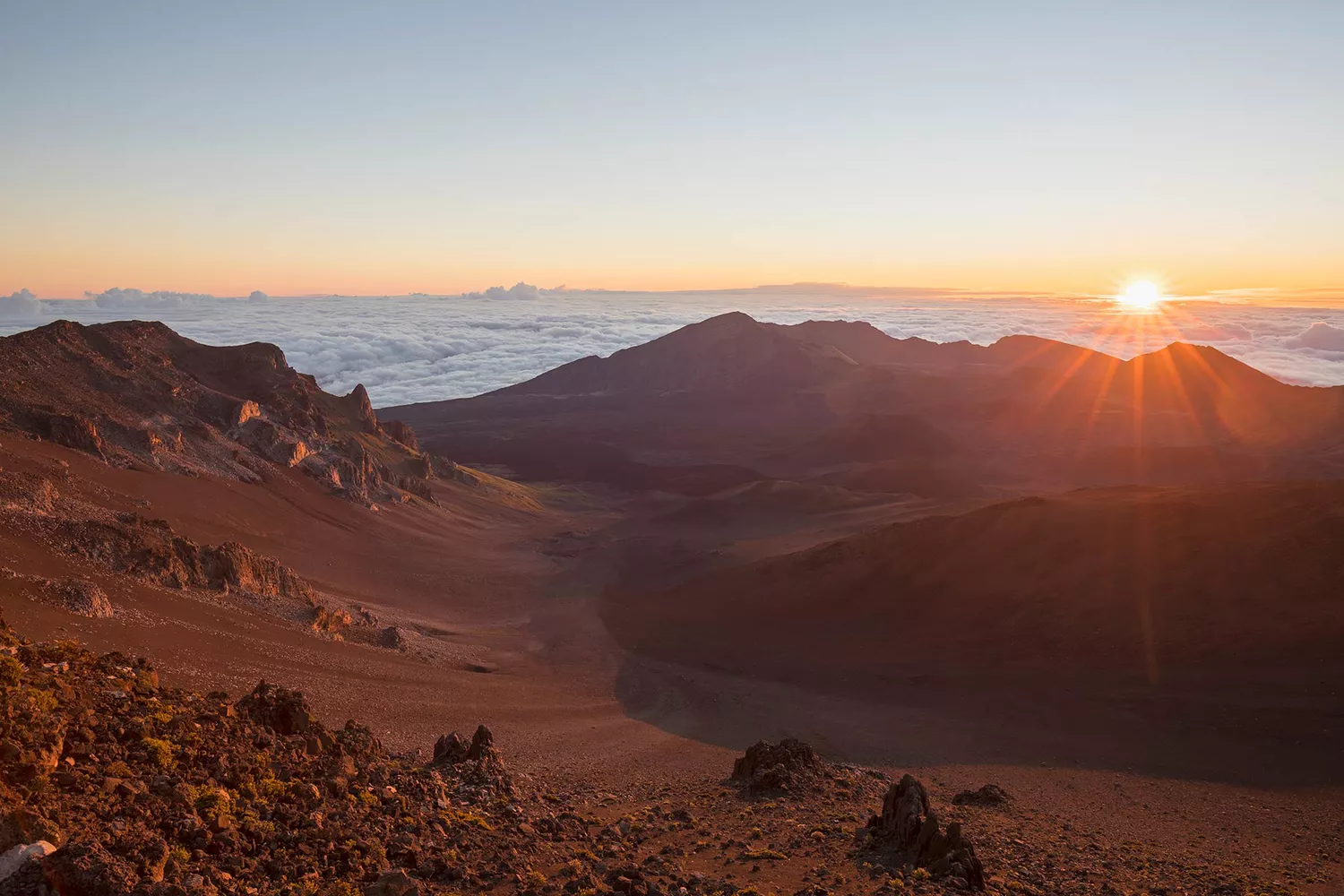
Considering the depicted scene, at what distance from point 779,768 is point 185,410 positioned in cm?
3728

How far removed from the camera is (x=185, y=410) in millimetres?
42312

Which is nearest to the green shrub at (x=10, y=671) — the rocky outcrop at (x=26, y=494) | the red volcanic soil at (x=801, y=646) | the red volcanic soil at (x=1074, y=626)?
the red volcanic soil at (x=801, y=646)

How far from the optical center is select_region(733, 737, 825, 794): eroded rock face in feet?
55.8

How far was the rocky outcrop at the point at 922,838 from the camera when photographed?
12.4 meters

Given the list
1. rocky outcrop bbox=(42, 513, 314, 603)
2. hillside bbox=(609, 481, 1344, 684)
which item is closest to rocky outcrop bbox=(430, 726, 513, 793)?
rocky outcrop bbox=(42, 513, 314, 603)

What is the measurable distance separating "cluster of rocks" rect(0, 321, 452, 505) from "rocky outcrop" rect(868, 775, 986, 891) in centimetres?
3306

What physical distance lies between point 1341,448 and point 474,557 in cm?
7553

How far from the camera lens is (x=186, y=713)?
10617 mm

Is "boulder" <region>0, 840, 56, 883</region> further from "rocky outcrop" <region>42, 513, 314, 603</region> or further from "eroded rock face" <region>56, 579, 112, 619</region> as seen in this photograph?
"rocky outcrop" <region>42, 513, 314, 603</region>

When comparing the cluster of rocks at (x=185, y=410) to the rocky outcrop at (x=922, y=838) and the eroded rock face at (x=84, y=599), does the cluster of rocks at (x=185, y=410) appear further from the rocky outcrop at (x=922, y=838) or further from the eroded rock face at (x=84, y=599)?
the rocky outcrop at (x=922, y=838)

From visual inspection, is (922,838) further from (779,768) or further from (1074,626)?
(1074,626)

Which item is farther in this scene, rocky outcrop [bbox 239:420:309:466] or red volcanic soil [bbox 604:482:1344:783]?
rocky outcrop [bbox 239:420:309:466]

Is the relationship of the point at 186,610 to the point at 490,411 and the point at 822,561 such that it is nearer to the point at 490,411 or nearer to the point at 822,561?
the point at 822,561

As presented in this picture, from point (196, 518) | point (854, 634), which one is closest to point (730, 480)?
point (854, 634)
